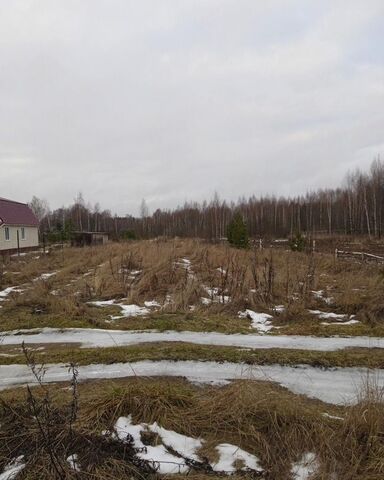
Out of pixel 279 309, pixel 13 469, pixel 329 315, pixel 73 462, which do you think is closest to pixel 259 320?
pixel 279 309

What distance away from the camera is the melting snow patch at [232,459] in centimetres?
283

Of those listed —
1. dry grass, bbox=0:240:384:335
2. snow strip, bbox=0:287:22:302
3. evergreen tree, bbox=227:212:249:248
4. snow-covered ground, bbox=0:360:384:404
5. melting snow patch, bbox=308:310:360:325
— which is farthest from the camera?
evergreen tree, bbox=227:212:249:248

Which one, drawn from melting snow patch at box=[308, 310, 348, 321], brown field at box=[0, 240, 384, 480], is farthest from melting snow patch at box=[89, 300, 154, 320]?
melting snow patch at box=[308, 310, 348, 321]

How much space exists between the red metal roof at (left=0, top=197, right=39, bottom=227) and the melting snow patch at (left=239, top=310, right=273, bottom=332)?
25533 mm

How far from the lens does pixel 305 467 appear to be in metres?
2.83

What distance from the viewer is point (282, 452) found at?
301 cm

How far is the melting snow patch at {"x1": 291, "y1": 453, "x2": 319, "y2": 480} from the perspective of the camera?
2740 millimetres

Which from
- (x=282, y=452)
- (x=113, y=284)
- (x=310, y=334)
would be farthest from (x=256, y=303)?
(x=282, y=452)

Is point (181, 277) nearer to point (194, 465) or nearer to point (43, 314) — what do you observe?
point (43, 314)

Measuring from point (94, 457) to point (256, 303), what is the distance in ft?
22.0

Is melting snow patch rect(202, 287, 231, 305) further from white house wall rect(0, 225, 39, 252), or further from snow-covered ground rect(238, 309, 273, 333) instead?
white house wall rect(0, 225, 39, 252)

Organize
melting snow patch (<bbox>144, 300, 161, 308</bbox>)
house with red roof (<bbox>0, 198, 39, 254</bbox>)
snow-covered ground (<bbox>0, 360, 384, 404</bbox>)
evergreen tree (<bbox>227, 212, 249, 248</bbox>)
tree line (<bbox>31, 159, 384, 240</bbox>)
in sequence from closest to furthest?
1. snow-covered ground (<bbox>0, 360, 384, 404</bbox>)
2. melting snow patch (<bbox>144, 300, 161, 308</bbox>)
3. evergreen tree (<bbox>227, 212, 249, 248</bbox>)
4. house with red roof (<bbox>0, 198, 39, 254</bbox>)
5. tree line (<bbox>31, 159, 384, 240</bbox>)

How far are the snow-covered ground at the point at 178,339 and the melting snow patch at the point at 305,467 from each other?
3.19 metres

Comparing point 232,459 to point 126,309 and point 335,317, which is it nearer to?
point 335,317
